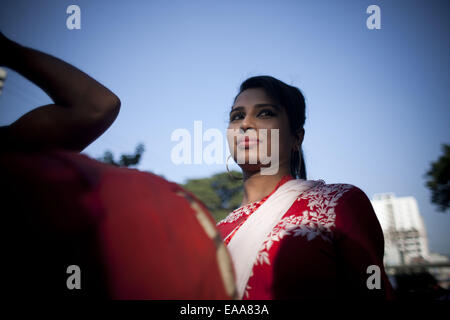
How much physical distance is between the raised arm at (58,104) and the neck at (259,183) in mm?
1194

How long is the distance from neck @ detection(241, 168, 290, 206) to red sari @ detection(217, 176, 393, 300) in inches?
18.6

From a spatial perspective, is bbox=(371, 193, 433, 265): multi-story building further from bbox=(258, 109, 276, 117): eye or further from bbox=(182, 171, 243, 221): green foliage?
bbox=(258, 109, 276, 117): eye

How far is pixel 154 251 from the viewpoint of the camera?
42cm

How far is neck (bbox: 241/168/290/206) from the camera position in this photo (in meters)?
1.71

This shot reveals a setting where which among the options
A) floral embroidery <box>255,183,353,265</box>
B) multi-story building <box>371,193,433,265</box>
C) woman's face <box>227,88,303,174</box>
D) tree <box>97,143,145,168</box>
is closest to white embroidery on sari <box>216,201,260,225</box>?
woman's face <box>227,88,303,174</box>

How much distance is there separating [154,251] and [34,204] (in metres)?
0.20

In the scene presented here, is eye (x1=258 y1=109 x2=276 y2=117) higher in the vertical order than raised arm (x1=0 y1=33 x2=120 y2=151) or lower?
higher

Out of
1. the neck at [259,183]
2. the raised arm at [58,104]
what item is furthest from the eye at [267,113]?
the raised arm at [58,104]

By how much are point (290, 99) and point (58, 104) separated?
4.91ft

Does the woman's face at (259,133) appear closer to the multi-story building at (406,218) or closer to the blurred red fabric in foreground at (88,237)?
the blurred red fabric in foreground at (88,237)

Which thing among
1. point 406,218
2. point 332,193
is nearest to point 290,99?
point 332,193

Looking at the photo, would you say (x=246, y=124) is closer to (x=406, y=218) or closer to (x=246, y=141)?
(x=246, y=141)

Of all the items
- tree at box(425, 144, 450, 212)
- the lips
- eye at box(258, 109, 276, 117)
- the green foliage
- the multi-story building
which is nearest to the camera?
the lips
